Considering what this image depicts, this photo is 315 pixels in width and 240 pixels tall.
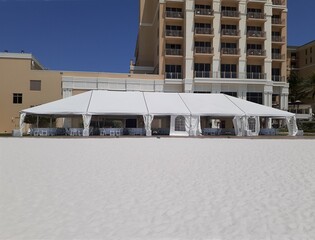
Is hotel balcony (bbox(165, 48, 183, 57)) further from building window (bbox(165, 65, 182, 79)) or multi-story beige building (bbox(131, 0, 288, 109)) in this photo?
building window (bbox(165, 65, 182, 79))

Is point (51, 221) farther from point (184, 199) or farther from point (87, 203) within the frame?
point (184, 199)

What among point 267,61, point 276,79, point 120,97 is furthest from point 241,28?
point 120,97

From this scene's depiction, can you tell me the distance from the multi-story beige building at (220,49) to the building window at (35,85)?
1570cm

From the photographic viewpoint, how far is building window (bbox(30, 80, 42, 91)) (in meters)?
38.5

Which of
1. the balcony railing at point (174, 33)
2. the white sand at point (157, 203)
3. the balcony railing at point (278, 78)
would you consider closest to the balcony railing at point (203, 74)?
the balcony railing at point (174, 33)

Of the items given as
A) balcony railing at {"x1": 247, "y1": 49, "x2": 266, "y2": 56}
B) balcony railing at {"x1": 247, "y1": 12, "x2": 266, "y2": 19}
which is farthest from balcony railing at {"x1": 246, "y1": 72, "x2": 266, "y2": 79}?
balcony railing at {"x1": 247, "y1": 12, "x2": 266, "y2": 19}

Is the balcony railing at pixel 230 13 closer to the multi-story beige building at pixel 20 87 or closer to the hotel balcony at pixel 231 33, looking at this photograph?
the hotel balcony at pixel 231 33

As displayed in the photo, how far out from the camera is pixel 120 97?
2959 centimetres

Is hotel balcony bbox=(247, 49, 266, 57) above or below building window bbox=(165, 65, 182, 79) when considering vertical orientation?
above

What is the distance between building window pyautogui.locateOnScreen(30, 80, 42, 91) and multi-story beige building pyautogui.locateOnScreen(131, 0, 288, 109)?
51.5 ft

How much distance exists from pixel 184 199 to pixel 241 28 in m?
42.1

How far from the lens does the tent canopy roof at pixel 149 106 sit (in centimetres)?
2667

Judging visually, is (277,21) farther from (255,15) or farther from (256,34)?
(256,34)

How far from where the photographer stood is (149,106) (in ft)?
92.6
